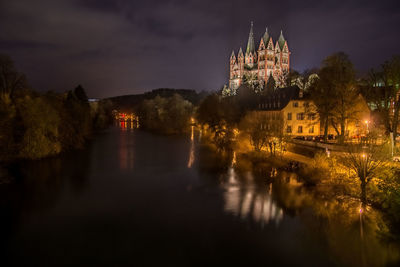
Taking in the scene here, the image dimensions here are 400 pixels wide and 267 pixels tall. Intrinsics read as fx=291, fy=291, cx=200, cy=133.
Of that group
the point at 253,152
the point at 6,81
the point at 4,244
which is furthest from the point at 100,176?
the point at 6,81

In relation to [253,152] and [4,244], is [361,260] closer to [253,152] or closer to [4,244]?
[4,244]

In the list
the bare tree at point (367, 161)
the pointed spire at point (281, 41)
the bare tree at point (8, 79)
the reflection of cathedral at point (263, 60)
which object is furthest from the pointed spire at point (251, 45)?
the bare tree at point (367, 161)

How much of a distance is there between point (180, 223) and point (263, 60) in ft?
407

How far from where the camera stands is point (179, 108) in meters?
79.7

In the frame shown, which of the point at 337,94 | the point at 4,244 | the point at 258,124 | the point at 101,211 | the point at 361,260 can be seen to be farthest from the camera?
the point at 258,124

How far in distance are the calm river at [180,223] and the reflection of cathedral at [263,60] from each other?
10819 cm

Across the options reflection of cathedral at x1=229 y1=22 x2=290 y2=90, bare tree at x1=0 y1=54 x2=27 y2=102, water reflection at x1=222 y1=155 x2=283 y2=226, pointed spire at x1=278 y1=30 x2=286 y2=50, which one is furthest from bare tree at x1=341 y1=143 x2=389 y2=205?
pointed spire at x1=278 y1=30 x2=286 y2=50

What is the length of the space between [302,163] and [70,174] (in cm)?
2136

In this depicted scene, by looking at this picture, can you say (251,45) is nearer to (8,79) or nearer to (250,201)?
(8,79)

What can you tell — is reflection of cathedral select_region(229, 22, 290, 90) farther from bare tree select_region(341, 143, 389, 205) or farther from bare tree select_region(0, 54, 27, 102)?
bare tree select_region(341, 143, 389, 205)

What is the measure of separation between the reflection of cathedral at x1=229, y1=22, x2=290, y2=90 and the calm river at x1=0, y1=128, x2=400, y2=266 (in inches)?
4260

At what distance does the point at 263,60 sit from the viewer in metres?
131

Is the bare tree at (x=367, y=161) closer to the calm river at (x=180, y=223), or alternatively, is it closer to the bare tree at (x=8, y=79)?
the calm river at (x=180, y=223)

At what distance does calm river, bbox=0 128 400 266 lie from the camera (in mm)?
12844
